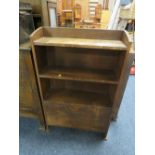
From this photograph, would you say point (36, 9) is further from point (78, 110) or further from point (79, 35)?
point (78, 110)

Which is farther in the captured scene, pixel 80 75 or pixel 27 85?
pixel 27 85

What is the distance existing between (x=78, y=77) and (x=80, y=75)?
0.15 feet

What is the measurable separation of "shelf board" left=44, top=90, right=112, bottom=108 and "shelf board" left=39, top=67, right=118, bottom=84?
29 centimetres

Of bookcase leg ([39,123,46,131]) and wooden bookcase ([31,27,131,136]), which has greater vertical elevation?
wooden bookcase ([31,27,131,136])

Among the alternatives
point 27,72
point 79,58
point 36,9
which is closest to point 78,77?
point 79,58

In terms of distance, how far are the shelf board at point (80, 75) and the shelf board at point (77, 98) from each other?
0.29 metres

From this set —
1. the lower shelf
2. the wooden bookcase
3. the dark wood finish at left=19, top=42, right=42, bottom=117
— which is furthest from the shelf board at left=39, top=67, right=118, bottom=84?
the lower shelf

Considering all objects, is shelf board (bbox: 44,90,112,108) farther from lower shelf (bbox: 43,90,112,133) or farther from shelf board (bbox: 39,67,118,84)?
shelf board (bbox: 39,67,118,84)

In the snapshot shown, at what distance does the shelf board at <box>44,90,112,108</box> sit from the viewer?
4.38 ft

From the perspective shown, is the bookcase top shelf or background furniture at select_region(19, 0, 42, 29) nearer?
the bookcase top shelf

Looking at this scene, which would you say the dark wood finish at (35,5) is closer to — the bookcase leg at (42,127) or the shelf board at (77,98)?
the shelf board at (77,98)

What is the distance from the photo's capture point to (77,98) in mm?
1398

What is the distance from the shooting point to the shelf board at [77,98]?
134cm

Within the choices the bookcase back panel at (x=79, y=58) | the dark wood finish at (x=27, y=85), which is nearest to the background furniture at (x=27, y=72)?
the dark wood finish at (x=27, y=85)
